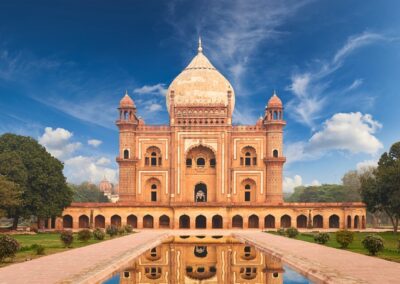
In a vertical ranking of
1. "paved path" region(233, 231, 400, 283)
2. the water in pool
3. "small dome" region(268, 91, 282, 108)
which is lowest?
the water in pool

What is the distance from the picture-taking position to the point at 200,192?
4400 centimetres

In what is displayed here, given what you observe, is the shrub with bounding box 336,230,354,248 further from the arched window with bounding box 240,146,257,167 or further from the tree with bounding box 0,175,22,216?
the arched window with bounding box 240,146,257,167

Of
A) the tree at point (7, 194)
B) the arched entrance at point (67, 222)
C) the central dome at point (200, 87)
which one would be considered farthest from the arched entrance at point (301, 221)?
the tree at point (7, 194)

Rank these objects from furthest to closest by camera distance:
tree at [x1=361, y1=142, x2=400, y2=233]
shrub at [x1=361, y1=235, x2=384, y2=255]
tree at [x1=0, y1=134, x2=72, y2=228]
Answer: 1. tree at [x1=0, y1=134, x2=72, y2=228]
2. tree at [x1=361, y1=142, x2=400, y2=233]
3. shrub at [x1=361, y1=235, x2=384, y2=255]

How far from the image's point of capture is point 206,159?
140 ft

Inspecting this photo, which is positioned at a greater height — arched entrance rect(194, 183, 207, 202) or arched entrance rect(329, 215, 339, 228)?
arched entrance rect(194, 183, 207, 202)

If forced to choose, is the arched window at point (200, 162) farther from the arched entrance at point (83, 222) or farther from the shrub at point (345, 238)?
the shrub at point (345, 238)

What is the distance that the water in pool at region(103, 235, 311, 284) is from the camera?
450 inches

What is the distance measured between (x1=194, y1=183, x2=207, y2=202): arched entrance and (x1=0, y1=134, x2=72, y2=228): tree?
11.5m

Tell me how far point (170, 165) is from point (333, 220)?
13.9 meters

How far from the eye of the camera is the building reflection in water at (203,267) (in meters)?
Result: 11.5

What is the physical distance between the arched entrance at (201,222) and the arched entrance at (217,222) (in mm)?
683

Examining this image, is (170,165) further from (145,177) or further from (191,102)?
(191,102)

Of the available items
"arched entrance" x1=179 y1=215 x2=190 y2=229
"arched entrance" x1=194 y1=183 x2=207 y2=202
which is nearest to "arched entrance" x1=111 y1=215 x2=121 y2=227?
"arched entrance" x1=179 y1=215 x2=190 y2=229
